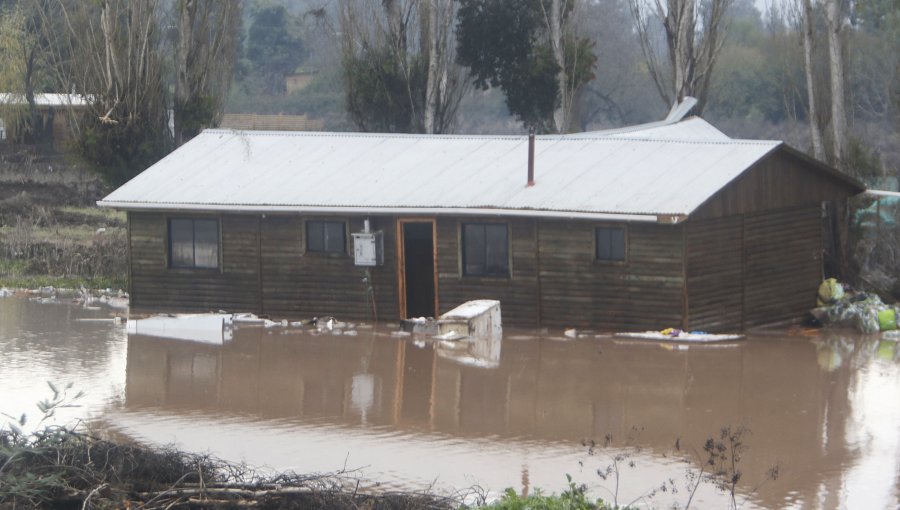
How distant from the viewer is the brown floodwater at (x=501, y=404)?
44.6ft

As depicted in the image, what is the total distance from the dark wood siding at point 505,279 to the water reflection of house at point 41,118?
28.2 metres

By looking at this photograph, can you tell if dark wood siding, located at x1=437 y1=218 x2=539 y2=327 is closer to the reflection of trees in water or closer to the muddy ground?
the reflection of trees in water

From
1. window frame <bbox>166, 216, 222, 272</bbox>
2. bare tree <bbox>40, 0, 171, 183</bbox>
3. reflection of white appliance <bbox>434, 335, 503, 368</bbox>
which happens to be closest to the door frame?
reflection of white appliance <bbox>434, 335, 503, 368</bbox>

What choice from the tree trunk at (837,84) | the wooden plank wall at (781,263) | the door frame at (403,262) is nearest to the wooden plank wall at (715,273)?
the wooden plank wall at (781,263)

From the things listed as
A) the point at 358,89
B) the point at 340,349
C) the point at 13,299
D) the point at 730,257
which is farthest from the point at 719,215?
the point at 358,89

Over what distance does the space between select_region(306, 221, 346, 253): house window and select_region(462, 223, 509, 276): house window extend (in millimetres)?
2128

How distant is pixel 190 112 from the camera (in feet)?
109

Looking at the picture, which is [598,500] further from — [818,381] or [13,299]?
[13,299]

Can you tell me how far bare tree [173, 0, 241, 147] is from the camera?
33156mm

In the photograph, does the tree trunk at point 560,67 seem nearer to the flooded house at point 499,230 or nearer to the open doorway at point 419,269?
the flooded house at point 499,230

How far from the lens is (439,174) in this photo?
23.9 metres

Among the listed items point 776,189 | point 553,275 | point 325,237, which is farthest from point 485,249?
point 776,189

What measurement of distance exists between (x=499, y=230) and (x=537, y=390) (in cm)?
497

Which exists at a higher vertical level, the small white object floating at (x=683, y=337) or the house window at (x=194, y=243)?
the house window at (x=194, y=243)
